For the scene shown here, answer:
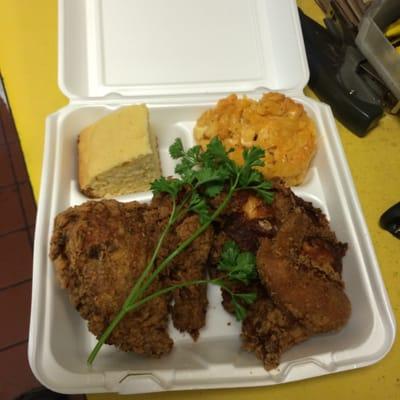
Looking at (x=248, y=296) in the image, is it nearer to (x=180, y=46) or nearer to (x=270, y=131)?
(x=270, y=131)

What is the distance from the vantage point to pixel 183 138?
1.78 m

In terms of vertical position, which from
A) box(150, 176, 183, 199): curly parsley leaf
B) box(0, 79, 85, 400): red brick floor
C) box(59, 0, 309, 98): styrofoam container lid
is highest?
box(59, 0, 309, 98): styrofoam container lid

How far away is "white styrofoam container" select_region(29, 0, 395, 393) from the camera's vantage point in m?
1.25

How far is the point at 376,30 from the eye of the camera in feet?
5.66

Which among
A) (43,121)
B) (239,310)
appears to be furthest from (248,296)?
(43,121)

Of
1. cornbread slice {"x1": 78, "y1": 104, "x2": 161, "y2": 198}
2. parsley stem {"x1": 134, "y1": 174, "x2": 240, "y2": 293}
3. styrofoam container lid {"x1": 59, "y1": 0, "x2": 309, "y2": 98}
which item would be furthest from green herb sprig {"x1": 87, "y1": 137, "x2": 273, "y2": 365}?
styrofoam container lid {"x1": 59, "y1": 0, "x2": 309, "y2": 98}

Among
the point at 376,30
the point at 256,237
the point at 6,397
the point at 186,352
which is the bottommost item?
the point at 6,397

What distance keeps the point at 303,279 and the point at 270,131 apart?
596 mm

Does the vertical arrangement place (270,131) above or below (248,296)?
above

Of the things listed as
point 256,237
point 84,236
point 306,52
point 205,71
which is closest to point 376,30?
point 306,52

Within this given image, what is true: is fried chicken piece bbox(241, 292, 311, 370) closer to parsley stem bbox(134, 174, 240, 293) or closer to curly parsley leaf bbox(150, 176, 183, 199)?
parsley stem bbox(134, 174, 240, 293)

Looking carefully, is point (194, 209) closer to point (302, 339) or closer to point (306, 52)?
point (302, 339)

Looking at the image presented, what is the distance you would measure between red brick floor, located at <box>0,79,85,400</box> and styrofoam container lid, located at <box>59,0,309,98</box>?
3.20 ft

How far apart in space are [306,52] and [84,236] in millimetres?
1365
